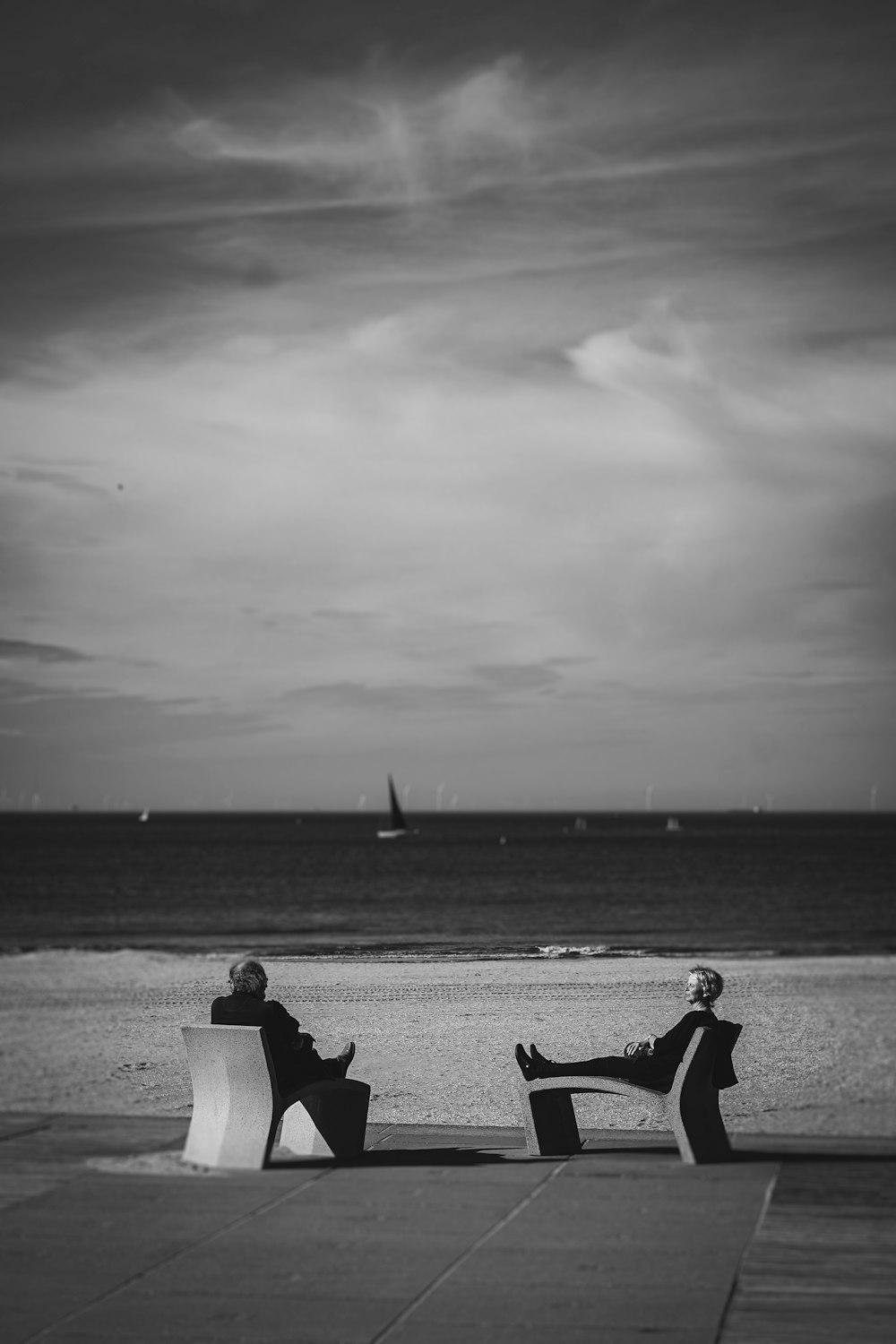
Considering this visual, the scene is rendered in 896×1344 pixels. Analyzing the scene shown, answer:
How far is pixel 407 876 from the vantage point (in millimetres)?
91938

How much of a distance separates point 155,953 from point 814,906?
128 ft

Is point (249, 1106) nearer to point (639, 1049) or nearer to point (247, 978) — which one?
point (247, 978)

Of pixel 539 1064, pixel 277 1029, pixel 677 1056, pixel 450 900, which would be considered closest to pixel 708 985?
pixel 677 1056

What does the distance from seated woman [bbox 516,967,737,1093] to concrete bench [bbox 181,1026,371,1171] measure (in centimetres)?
100

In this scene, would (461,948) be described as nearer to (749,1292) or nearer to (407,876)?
(749,1292)

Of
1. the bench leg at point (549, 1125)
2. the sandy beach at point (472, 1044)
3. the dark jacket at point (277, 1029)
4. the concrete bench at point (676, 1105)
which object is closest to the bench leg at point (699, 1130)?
the concrete bench at point (676, 1105)

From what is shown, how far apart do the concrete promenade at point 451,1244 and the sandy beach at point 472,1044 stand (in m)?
2.26

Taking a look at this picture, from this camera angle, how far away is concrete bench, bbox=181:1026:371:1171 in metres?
7.80

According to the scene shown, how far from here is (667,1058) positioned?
814cm

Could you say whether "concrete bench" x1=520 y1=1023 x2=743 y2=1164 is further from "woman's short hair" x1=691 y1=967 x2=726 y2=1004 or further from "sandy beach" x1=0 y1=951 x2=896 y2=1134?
"sandy beach" x1=0 y1=951 x2=896 y2=1134

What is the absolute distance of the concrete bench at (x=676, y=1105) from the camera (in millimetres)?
7883

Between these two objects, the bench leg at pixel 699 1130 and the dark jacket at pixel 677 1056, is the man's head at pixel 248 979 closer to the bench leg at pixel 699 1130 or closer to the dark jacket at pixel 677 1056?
the dark jacket at pixel 677 1056

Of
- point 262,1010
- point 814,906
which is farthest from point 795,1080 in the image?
point 814,906

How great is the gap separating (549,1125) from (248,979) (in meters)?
1.81
